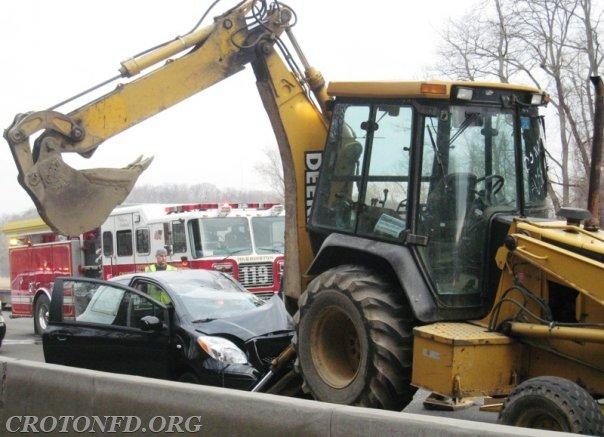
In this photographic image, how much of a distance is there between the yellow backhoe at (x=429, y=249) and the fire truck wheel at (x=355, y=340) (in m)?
0.01

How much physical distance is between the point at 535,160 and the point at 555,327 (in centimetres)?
178

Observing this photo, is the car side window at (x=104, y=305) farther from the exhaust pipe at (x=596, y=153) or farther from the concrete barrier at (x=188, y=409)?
the exhaust pipe at (x=596, y=153)

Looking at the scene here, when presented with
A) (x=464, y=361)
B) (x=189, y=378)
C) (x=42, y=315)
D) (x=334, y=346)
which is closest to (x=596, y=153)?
(x=464, y=361)

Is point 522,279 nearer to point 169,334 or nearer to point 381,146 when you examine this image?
point 381,146

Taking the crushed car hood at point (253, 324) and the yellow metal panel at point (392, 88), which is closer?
the yellow metal panel at point (392, 88)

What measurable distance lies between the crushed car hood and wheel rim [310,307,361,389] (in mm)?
1678

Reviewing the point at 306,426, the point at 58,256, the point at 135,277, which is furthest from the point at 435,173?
the point at 58,256

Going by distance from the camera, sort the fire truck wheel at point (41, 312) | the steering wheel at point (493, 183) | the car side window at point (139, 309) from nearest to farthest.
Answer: the steering wheel at point (493, 183) < the car side window at point (139, 309) < the fire truck wheel at point (41, 312)

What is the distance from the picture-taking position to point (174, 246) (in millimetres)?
18031

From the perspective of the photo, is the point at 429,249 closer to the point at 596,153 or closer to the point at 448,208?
the point at 448,208

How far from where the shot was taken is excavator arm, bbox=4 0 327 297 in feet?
26.6
